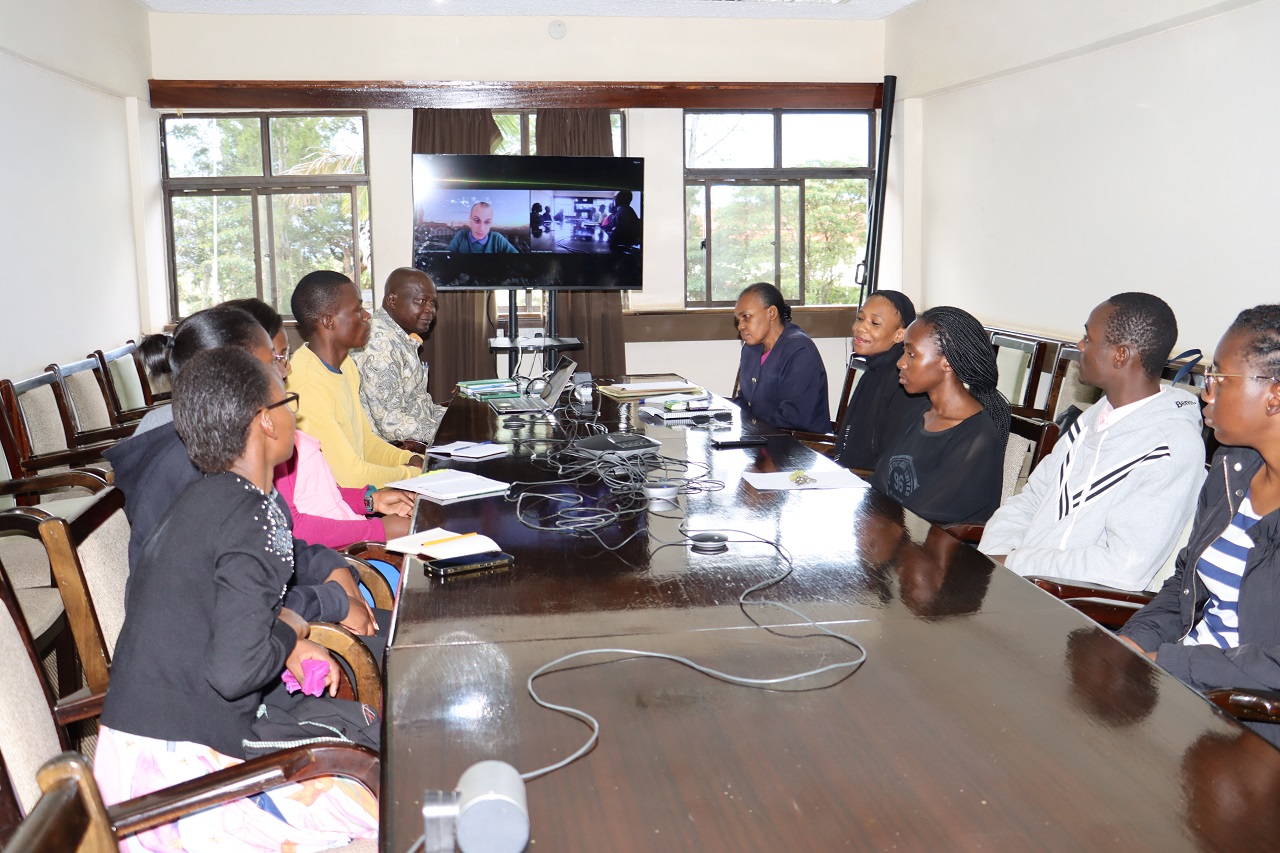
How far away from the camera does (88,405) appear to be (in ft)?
16.5

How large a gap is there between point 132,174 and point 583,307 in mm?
3005

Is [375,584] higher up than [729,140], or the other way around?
[729,140]

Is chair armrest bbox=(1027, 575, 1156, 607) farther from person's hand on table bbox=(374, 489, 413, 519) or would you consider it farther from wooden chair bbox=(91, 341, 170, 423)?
wooden chair bbox=(91, 341, 170, 423)

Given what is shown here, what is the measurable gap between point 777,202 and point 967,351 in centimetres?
468

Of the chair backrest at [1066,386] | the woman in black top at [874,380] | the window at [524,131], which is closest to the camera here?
the woman in black top at [874,380]

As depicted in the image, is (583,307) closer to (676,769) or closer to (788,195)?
(788,195)

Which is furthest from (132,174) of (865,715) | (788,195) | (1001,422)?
(865,715)

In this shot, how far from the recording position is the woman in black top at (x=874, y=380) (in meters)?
3.97

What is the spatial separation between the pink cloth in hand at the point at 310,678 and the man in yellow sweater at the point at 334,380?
138cm

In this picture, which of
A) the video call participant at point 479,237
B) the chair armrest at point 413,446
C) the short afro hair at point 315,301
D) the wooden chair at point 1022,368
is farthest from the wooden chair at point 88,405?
the wooden chair at point 1022,368

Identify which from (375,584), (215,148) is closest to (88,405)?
(215,148)

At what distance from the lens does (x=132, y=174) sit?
264 inches

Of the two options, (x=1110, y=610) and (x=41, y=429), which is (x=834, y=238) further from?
(x=1110, y=610)

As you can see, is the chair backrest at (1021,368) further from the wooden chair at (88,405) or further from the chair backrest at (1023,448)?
the wooden chair at (88,405)
